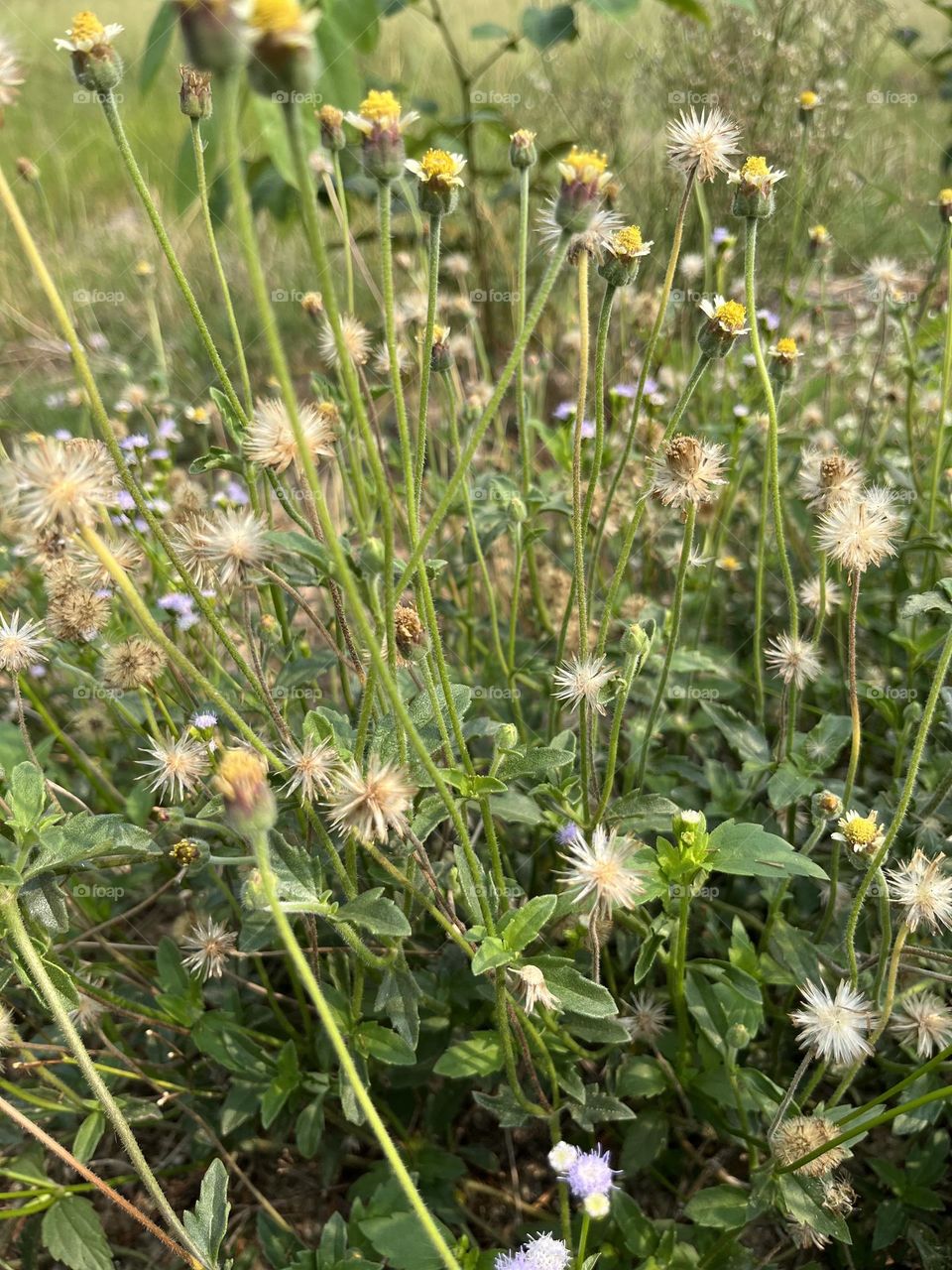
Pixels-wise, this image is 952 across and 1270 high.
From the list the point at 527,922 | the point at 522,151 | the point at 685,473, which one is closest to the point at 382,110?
the point at 522,151

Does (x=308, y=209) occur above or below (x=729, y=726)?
above

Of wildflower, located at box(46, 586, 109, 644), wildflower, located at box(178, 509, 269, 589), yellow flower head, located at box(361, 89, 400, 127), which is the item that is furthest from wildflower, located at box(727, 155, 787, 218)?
wildflower, located at box(46, 586, 109, 644)

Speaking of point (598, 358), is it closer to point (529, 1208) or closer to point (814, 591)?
point (814, 591)

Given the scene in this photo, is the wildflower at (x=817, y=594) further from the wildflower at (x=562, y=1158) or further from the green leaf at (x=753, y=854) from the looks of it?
the wildflower at (x=562, y=1158)

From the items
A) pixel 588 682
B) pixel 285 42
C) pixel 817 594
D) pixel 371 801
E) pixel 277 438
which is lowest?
pixel 817 594

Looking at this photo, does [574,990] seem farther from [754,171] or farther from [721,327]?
[754,171]

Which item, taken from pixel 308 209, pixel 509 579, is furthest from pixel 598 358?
pixel 509 579
